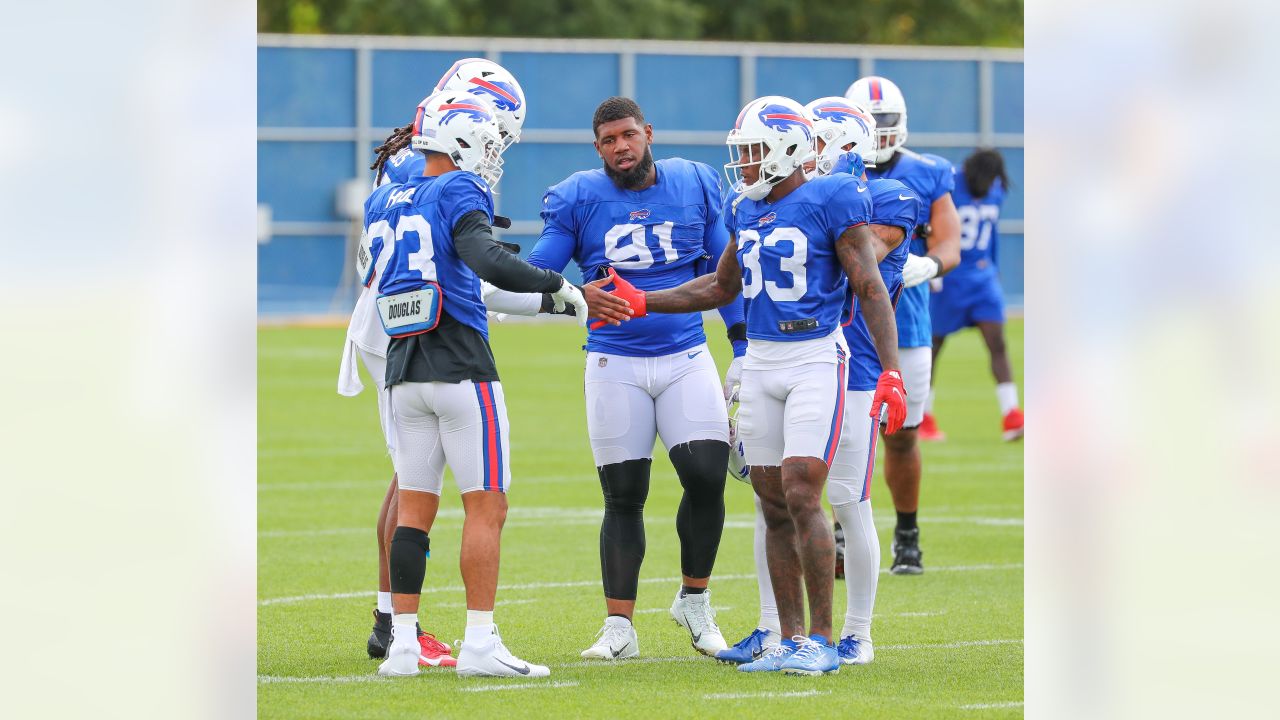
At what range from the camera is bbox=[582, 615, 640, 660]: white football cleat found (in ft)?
20.5

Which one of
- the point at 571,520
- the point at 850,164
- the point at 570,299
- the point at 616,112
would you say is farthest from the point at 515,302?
the point at 571,520

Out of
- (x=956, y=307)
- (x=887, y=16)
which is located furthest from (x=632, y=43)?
(x=956, y=307)

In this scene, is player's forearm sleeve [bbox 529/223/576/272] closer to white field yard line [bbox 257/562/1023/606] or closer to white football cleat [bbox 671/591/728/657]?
white football cleat [bbox 671/591/728/657]

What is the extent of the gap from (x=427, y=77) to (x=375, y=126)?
4.18ft

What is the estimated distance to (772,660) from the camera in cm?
593

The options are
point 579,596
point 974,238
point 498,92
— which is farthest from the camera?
point 974,238

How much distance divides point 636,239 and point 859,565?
148 centimetres

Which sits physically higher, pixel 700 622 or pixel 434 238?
pixel 434 238

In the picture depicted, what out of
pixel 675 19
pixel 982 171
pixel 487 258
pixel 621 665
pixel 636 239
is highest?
pixel 675 19

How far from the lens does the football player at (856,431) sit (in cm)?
618

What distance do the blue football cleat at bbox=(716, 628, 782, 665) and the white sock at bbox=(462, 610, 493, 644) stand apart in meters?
0.92
